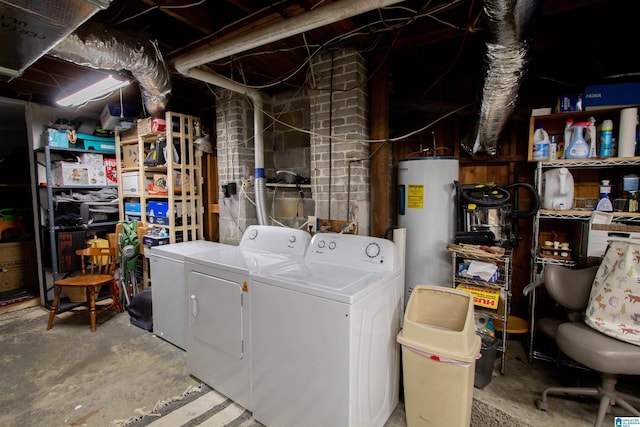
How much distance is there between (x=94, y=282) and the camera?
3.19 metres

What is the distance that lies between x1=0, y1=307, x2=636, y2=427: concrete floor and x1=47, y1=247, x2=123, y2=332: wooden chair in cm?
23

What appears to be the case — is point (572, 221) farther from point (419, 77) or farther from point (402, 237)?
point (419, 77)

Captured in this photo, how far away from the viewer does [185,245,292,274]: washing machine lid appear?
79.4 inches

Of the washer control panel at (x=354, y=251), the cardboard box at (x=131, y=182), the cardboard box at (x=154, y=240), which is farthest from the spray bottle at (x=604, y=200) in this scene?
the cardboard box at (x=131, y=182)

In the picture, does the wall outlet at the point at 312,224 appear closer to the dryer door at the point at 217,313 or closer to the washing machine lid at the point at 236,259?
the washing machine lid at the point at 236,259

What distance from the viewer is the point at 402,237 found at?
2275 millimetres

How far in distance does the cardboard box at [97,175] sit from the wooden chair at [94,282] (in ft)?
3.39

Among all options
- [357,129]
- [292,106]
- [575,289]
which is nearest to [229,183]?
[292,106]

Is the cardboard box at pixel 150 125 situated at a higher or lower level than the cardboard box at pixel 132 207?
higher

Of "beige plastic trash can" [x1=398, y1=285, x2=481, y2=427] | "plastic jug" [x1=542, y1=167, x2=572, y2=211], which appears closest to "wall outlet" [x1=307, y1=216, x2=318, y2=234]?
"beige plastic trash can" [x1=398, y1=285, x2=481, y2=427]

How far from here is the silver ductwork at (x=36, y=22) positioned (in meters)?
1.42

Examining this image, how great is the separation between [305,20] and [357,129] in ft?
3.26

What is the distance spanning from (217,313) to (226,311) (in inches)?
4.1

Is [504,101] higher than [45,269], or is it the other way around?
[504,101]
